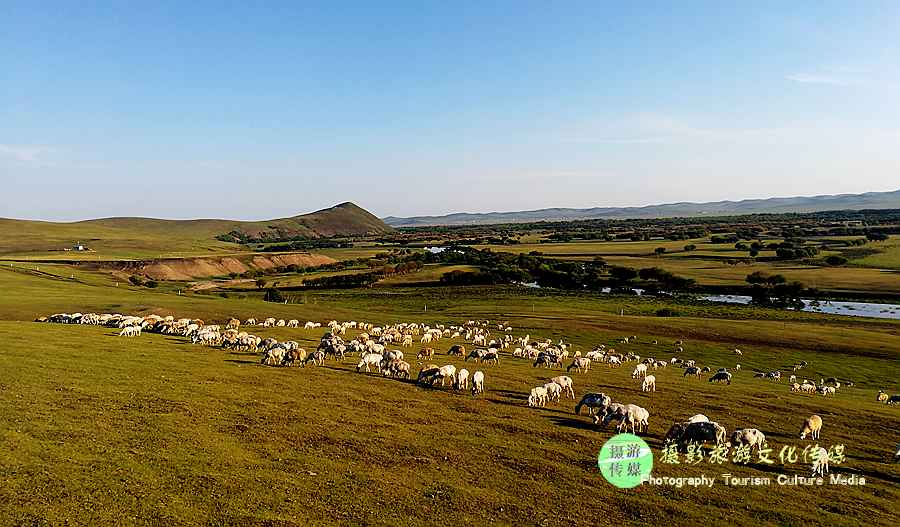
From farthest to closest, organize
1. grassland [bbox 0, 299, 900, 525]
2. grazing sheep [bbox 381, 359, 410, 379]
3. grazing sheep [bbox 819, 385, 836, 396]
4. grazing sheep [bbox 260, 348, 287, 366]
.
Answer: grazing sheep [bbox 819, 385, 836, 396]
grazing sheep [bbox 260, 348, 287, 366]
grazing sheep [bbox 381, 359, 410, 379]
grassland [bbox 0, 299, 900, 525]

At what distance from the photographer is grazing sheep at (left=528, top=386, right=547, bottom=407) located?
24.1 metres

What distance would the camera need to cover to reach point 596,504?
1482 cm

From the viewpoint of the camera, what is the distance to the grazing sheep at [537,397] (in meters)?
24.1

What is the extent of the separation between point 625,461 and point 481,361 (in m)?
18.0

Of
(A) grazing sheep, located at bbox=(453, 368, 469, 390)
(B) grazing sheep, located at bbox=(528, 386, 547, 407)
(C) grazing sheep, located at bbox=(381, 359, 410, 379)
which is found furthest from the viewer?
(C) grazing sheep, located at bbox=(381, 359, 410, 379)

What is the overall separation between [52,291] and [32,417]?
61278mm

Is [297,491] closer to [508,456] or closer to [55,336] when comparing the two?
[508,456]

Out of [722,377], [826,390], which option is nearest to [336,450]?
[722,377]

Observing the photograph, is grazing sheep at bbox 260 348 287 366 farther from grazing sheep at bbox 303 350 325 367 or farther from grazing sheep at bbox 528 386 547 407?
grazing sheep at bbox 528 386 547 407

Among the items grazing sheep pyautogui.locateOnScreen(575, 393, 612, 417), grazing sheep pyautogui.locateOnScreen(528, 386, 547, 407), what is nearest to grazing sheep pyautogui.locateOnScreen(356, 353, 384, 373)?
grazing sheep pyautogui.locateOnScreen(528, 386, 547, 407)

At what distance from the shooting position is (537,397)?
2433cm

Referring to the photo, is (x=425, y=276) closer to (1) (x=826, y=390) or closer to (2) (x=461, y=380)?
(1) (x=826, y=390)

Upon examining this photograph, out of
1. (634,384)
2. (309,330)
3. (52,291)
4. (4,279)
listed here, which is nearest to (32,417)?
(634,384)

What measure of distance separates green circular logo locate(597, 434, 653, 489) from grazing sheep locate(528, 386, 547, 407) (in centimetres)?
466
